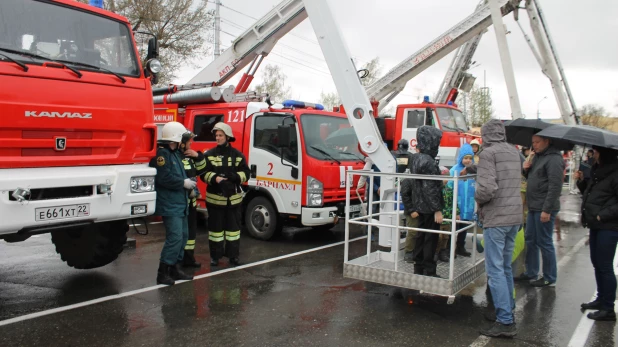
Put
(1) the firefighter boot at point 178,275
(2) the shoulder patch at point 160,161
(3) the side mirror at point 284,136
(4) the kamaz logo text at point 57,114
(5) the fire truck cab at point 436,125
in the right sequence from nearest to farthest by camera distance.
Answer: (4) the kamaz logo text at point 57,114 → (2) the shoulder patch at point 160,161 → (1) the firefighter boot at point 178,275 → (3) the side mirror at point 284,136 → (5) the fire truck cab at point 436,125

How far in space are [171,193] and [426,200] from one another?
2.84m

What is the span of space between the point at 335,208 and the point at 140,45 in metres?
12.4

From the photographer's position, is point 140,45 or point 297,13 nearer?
point 297,13

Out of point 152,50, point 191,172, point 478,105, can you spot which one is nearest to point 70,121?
point 152,50

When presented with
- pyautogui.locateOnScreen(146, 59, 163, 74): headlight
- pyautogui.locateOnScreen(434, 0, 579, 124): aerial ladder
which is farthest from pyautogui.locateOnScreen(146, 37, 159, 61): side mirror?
pyautogui.locateOnScreen(434, 0, 579, 124): aerial ladder

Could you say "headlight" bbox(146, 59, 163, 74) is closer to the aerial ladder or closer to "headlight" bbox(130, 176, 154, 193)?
"headlight" bbox(130, 176, 154, 193)

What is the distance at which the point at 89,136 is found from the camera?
454cm

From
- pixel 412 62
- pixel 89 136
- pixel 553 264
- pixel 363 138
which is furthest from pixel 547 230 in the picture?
pixel 412 62

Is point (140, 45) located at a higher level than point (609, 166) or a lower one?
higher

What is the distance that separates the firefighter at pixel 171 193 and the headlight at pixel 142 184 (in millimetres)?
417

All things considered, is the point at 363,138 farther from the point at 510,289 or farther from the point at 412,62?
the point at 412,62

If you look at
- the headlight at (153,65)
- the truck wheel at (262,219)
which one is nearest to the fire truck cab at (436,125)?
the truck wheel at (262,219)

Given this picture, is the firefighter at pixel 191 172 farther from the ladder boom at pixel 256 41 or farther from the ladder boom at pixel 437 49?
the ladder boom at pixel 437 49

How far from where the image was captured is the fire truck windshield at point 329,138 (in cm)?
778
